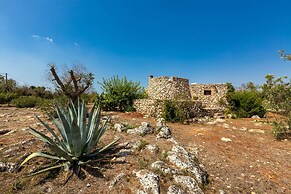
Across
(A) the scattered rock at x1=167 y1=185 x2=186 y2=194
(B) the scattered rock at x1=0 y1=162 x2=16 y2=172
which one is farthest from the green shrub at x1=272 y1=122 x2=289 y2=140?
(B) the scattered rock at x1=0 y1=162 x2=16 y2=172

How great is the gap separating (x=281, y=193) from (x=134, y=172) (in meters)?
2.57

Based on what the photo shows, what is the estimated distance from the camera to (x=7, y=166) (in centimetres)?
271

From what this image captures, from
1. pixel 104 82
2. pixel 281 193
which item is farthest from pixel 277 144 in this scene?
pixel 104 82

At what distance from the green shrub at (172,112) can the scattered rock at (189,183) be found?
6175 mm

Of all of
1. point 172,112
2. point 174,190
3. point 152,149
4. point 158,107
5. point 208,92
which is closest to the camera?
point 174,190

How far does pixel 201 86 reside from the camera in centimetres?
1758

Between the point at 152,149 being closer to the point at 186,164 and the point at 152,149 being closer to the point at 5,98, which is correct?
the point at 186,164

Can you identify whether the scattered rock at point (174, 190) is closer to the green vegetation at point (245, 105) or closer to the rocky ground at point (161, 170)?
the rocky ground at point (161, 170)

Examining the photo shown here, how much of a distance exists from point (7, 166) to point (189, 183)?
3056 mm

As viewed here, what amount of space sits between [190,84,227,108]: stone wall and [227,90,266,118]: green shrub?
4.56m

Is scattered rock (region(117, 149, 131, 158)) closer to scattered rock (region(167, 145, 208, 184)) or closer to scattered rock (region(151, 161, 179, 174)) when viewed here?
scattered rock (region(151, 161, 179, 174))

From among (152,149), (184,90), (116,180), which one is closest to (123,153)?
(152,149)

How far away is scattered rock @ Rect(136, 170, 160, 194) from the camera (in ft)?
7.66

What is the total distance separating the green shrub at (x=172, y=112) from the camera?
29.0ft
